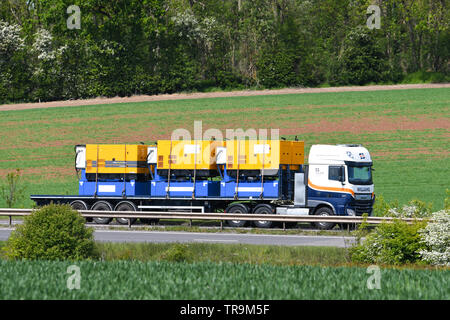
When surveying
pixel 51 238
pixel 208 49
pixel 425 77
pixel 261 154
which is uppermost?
pixel 208 49

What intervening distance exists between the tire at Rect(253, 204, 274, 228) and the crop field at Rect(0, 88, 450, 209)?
9.33 m

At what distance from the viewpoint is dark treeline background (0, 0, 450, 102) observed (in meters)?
68.1

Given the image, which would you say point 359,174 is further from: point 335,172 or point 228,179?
point 228,179

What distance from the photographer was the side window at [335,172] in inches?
1044

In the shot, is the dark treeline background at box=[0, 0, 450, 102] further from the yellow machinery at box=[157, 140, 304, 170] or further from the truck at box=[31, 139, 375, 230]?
the yellow machinery at box=[157, 140, 304, 170]

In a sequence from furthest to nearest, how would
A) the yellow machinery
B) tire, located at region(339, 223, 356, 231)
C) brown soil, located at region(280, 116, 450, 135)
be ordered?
1. brown soil, located at region(280, 116, 450, 135)
2. the yellow machinery
3. tire, located at region(339, 223, 356, 231)

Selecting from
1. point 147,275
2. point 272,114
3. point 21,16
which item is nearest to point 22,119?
point 272,114

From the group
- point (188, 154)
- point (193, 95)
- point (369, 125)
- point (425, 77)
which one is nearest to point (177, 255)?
point (188, 154)

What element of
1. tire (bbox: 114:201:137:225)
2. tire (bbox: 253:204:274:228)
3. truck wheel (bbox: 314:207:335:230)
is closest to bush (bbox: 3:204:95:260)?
tire (bbox: 253:204:274:228)

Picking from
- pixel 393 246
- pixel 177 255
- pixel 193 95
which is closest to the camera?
pixel 177 255

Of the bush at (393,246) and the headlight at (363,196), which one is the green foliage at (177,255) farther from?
the headlight at (363,196)

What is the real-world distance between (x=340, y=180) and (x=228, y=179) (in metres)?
4.64

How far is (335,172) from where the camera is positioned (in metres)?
26.6
